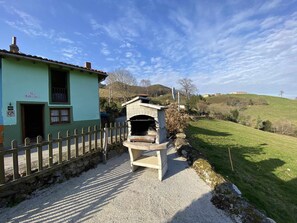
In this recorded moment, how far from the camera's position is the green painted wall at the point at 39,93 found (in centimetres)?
970

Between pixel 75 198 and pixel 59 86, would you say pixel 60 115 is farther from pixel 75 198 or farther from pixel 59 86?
pixel 75 198

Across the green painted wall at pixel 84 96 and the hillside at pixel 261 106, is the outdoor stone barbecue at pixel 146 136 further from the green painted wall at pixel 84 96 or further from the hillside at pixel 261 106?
the hillside at pixel 261 106

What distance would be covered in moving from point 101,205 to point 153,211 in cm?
127

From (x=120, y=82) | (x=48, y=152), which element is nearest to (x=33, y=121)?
(x=48, y=152)

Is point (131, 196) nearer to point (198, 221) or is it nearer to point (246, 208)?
point (198, 221)

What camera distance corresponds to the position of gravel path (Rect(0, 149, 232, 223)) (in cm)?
403

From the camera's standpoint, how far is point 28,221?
3809 millimetres

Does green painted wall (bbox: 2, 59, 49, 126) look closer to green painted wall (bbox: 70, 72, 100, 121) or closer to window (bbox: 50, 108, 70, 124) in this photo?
window (bbox: 50, 108, 70, 124)

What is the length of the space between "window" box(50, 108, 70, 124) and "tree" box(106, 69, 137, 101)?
27590 mm

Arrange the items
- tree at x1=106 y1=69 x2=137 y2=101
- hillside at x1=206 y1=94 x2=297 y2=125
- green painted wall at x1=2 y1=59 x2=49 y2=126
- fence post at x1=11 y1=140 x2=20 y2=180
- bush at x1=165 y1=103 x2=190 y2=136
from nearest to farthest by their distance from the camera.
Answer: fence post at x1=11 y1=140 x2=20 y2=180, green painted wall at x1=2 y1=59 x2=49 y2=126, bush at x1=165 y1=103 x2=190 y2=136, tree at x1=106 y1=69 x2=137 y2=101, hillside at x1=206 y1=94 x2=297 y2=125

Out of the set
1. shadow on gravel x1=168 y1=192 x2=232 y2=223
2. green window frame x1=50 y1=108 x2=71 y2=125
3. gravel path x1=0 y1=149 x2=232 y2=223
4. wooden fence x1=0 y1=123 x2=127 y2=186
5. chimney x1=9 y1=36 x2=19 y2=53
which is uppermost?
chimney x1=9 y1=36 x2=19 y2=53

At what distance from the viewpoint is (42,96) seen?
11344mm

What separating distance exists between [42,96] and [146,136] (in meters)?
8.56

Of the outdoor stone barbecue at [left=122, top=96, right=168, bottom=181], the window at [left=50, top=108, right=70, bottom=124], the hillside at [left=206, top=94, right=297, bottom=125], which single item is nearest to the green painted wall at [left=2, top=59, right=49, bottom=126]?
the window at [left=50, top=108, right=70, bottom=124]
